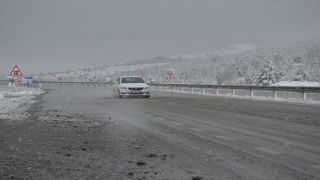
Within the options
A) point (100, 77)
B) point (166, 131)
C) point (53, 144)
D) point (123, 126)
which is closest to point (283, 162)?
point (166, 131)

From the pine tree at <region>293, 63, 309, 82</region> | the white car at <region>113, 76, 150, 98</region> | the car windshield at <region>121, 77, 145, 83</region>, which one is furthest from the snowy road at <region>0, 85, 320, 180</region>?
the pine tree at <region>293, 63, 309, 82</region>

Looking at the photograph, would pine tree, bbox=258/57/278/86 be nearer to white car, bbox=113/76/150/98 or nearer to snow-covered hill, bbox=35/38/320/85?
snow-covered hill, bbox=35/38/320/85

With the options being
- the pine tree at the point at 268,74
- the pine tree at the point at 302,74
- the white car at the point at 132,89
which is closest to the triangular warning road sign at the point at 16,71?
the white car at the point at 132,89

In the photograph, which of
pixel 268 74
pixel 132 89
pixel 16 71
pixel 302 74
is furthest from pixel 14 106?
pixel 302 74

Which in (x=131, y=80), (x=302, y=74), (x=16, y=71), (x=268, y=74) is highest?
(x=302, y=74)

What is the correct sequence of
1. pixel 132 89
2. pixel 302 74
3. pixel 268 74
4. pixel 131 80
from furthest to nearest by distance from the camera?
pixel 302 74 < pixel 268 74 < pixel 131 80 < pixel 132 89

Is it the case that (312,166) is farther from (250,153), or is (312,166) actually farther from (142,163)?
(142,163)

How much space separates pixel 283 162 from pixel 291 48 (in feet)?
414

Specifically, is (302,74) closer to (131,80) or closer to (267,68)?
(267,68)

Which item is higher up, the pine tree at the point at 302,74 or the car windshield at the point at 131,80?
the pine tree at the point at 302,74

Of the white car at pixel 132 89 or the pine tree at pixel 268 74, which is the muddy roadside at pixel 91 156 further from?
the pine tree at pixel 268 74

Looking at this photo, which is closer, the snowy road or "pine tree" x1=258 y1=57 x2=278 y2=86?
the snowy road

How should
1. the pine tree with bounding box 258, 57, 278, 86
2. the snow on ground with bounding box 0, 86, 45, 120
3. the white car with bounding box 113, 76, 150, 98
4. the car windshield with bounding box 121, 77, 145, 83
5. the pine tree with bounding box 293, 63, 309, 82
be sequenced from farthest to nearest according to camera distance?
1. the pine tree with bounding box 293, 63, 309, 82
2. the pine tree with bounding box 258, 57, 278, 86
3. the car windshield with bounding box 121, 77, 145, 83
4. the white car with bounding box 113, 76, 150, 98
5. the snow on ground with bounding box 0, 86, 45, 120

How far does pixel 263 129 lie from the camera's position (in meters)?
8.84
